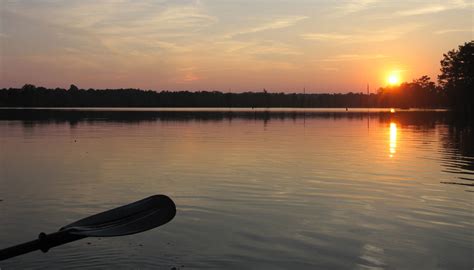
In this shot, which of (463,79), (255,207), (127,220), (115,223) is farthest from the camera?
(463,79)

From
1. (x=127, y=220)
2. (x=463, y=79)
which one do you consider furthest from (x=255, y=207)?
(x=463, y=79)

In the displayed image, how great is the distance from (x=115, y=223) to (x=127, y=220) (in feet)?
0.91

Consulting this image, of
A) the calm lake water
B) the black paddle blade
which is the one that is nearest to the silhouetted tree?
the calm lake water

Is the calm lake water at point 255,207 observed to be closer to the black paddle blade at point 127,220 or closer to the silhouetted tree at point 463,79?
the black paddle blade at point 127,220

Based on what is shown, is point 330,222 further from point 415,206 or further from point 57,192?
point 57,192

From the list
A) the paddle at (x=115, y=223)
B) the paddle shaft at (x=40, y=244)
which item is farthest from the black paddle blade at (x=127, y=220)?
the paddle shaft at (x=40, y=244)

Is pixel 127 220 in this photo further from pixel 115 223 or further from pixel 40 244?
pixel 40 244

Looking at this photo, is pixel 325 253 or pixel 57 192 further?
pixel 57 192

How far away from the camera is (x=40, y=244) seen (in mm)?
8633

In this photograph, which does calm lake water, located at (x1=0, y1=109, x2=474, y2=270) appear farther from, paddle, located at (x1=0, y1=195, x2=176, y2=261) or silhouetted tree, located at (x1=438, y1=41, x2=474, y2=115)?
silhouetted tree, located at (x1=438, y1=41, x2=474, y2=115)

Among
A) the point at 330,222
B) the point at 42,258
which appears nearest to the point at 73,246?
the point at 42,258

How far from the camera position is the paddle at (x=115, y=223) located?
8.91m

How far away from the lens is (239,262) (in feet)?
34.0

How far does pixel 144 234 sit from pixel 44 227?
2918 mm
